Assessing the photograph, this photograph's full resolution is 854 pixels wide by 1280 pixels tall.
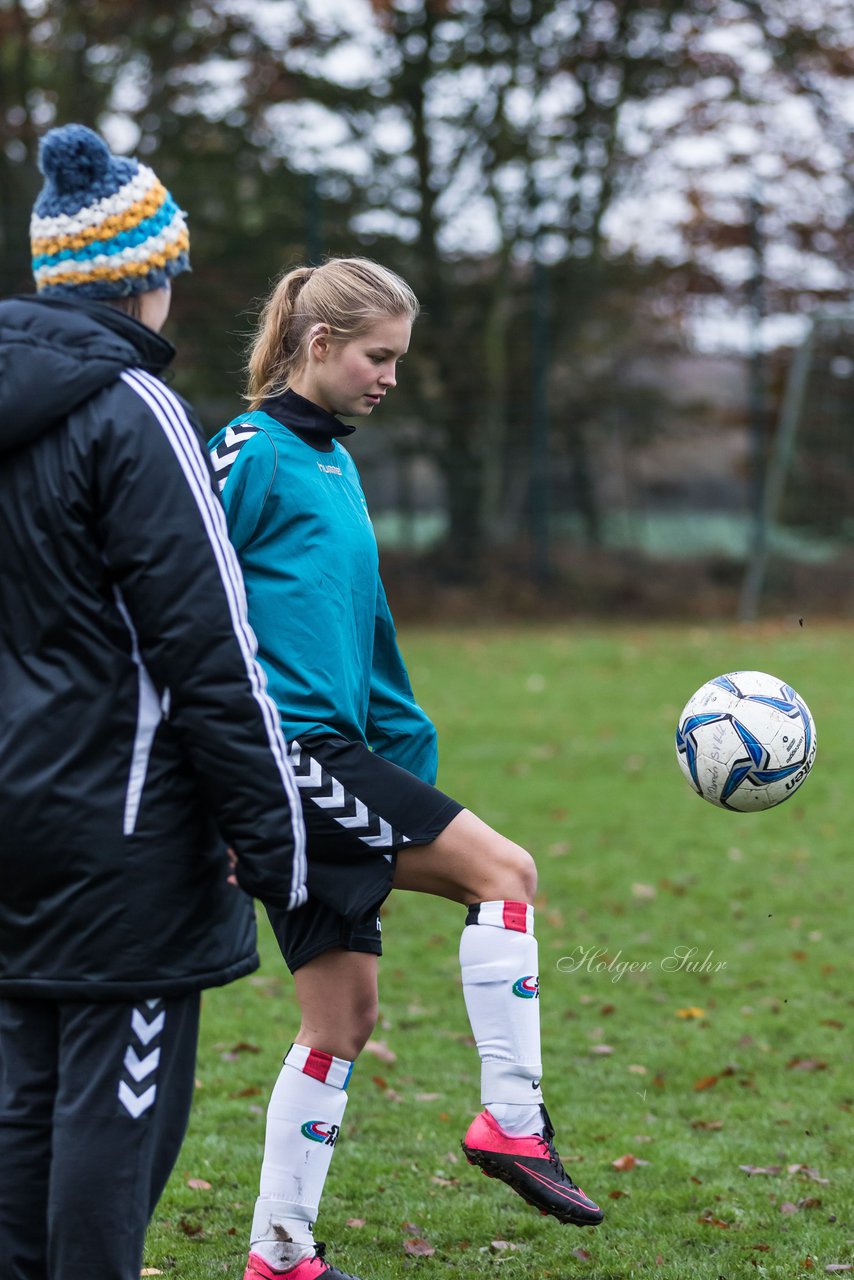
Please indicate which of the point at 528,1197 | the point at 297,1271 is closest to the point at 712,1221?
the point at 528,1197

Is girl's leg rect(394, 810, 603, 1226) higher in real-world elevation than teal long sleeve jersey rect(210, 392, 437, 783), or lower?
lower

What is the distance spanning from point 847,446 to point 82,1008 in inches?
712

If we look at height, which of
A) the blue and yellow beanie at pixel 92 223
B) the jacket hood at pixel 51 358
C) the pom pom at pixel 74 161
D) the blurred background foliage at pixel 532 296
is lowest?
the blurred background foliage at pixel 532 296

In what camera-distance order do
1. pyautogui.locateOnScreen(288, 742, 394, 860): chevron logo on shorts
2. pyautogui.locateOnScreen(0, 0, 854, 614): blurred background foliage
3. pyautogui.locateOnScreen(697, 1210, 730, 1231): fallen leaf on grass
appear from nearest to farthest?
1. pyautogui.locateOnScreen(288, 742, 394, 860): chevron logo on shorts
2. pyautogui.locateOnScreen(697, 1210, 730, 1231): fallen leaf on grass
3. pyautogui.locateOnScreen(0, 0, 854, 614): blurred background foliage

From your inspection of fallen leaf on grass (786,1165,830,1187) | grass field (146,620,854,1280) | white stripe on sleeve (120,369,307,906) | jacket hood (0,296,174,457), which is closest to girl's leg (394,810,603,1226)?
grass field (146,620,854,1280)

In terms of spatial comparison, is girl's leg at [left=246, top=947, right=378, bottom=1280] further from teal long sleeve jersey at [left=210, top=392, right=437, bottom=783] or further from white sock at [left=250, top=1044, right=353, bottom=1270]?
teal long sleeve jersey at [left=210, top=392, right=437, bottom=783]

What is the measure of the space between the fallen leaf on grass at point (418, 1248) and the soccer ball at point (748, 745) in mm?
1343

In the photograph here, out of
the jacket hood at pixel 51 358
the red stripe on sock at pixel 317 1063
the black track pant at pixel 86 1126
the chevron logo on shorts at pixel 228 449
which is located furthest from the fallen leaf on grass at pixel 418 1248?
the jacket hood at pixel 51 358

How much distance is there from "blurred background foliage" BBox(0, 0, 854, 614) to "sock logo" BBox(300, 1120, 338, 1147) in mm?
15341

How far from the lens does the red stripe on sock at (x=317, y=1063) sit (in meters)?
3.24

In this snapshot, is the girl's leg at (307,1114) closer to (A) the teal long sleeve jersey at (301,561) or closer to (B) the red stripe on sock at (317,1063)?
(B) the red stripe on sock at (317,1063)

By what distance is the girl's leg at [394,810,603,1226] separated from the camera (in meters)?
3.20

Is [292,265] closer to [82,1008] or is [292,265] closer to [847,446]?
[82,1008]

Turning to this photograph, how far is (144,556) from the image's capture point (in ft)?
7.82
